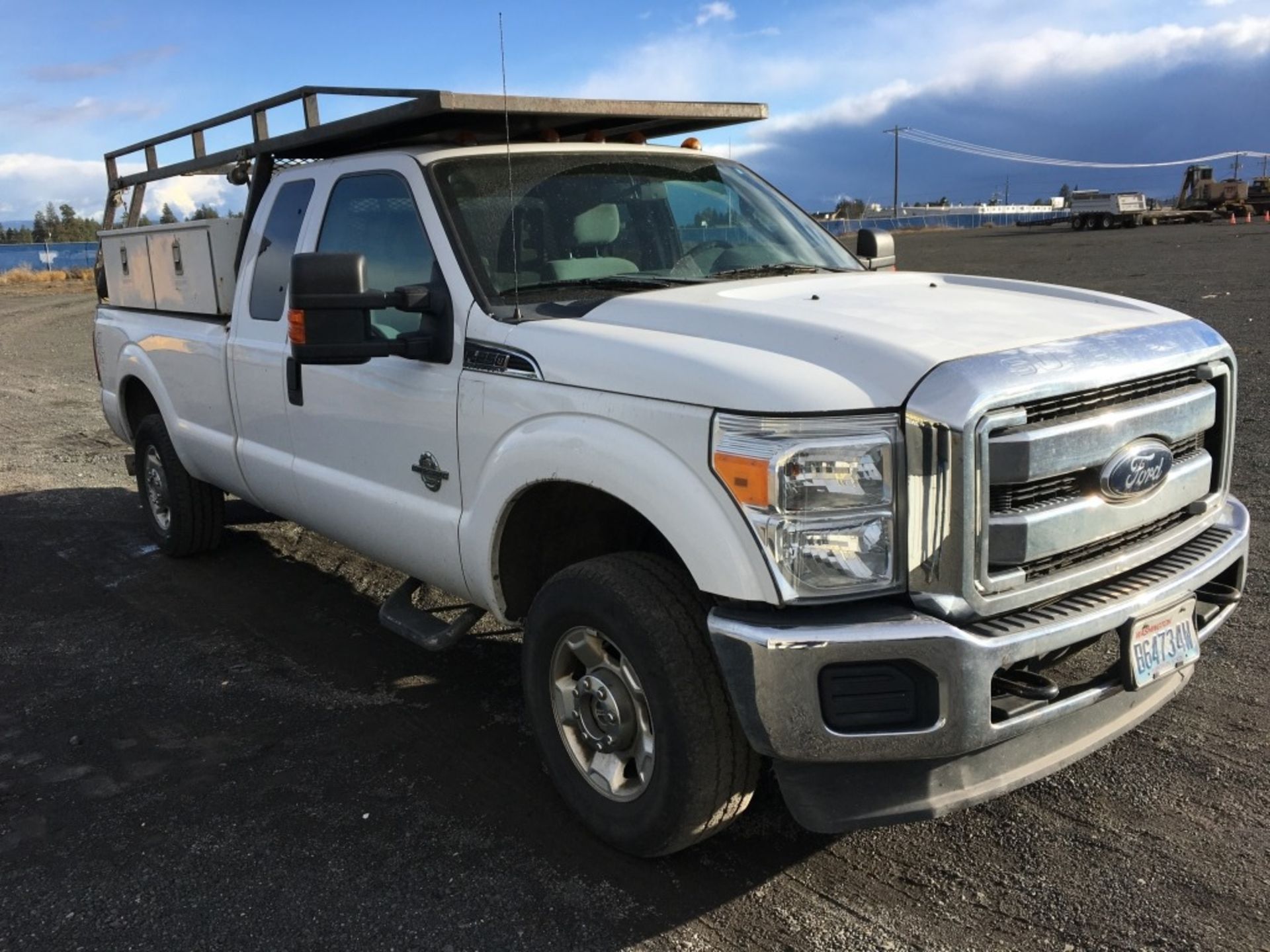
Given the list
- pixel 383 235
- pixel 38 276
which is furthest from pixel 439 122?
pixel 38 276

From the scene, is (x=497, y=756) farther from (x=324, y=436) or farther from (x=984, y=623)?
(x=984, y=623)

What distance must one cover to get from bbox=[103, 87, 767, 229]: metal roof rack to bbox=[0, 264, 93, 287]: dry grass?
38470 millimetres

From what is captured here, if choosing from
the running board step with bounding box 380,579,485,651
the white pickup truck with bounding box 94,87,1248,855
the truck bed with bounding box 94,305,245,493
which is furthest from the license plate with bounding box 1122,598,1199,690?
the truck bed with bounding box 94,305,245,493

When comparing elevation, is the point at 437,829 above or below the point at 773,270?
below

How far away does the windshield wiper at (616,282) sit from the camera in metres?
3.68

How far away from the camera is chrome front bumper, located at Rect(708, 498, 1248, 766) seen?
251 cm

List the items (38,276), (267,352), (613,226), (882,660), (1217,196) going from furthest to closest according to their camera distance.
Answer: (1217,196), (38,276), (267,352), (613,226), (882,660)

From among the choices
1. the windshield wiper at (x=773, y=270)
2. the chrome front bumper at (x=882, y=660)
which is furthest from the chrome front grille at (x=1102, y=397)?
the windshield wiper at (x=773, y=270)

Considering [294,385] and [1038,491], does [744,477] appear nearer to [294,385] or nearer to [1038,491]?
[1038,491]

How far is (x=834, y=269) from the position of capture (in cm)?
420

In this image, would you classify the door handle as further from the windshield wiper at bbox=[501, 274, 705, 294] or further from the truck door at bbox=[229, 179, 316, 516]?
the windshield wiper at bbox=[501, 274, 705, 294]

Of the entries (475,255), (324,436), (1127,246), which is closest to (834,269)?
(475,255)

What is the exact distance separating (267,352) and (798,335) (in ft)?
8.96

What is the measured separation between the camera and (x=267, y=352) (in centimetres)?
467
